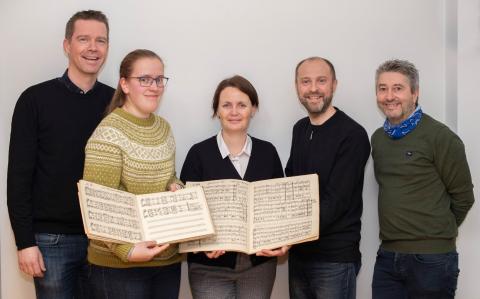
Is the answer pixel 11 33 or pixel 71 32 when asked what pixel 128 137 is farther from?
pixel 11 33

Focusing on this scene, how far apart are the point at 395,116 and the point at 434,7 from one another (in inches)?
44.0

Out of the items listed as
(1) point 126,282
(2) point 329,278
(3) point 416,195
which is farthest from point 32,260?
(3) point 416,195

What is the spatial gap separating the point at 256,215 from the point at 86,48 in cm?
124

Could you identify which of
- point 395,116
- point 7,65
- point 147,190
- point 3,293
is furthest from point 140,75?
point 3,293

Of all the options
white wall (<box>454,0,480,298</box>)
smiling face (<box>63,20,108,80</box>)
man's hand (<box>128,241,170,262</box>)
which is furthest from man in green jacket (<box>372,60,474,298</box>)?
smiling face (<box>63,20,108,80</box>)

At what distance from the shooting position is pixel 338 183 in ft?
8.70

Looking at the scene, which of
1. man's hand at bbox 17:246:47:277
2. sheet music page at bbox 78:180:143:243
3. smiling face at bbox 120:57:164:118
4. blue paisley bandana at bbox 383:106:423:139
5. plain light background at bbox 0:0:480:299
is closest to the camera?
sheet music page at bbox 78:180:143:243

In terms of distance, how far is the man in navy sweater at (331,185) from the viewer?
2658mm

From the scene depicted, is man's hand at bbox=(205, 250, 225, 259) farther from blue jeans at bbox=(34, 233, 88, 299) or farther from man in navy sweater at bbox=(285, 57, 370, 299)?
blue jeans at bbox=(34, 233, 88, 299)

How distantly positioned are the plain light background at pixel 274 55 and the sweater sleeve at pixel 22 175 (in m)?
0.65

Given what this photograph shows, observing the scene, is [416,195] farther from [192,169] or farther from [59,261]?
[59,261]

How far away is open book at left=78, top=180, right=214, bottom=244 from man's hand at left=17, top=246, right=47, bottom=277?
57 centimetres

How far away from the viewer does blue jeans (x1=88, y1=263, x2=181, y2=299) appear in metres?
2.33

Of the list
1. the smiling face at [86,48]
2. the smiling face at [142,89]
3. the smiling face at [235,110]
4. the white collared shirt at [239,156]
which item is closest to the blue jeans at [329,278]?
the white collared shirt at [239,156]
